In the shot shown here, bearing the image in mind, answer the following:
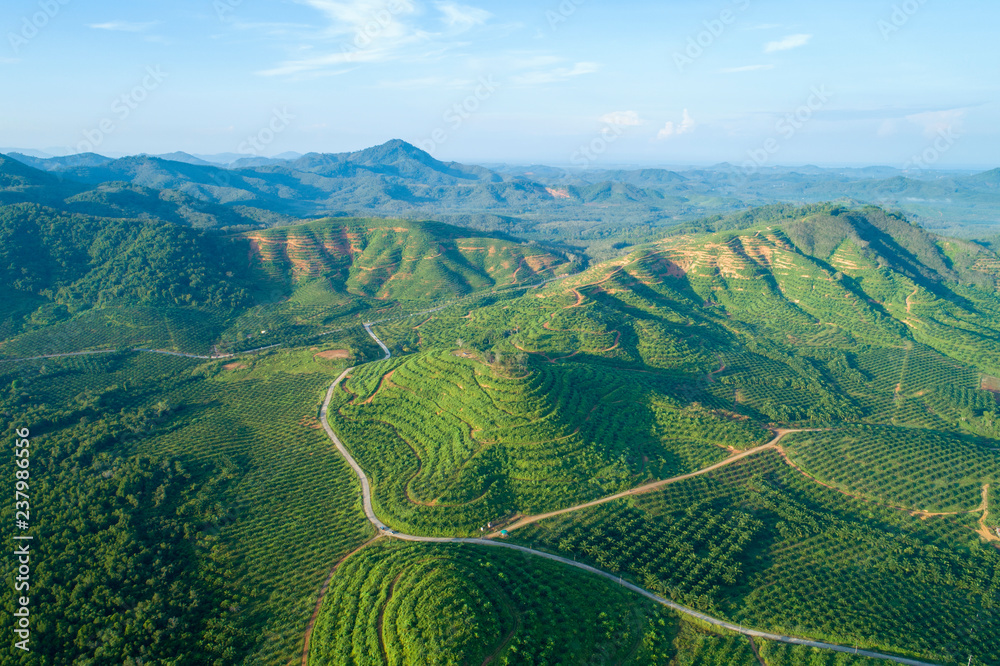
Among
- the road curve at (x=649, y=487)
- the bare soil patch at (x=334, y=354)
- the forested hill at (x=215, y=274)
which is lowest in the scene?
the road curve at (x=649, y=487)

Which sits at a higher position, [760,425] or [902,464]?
[760,425]

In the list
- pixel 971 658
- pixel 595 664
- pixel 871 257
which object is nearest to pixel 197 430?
pixel 595 664

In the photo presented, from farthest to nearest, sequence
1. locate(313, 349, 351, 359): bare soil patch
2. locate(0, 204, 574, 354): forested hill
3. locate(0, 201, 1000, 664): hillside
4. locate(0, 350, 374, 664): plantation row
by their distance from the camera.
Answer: locate(0, 204, 574, 354): forested hill < locate(313, 349, 351, 359): bare soil patch < locate(0, 350, 374, 664): plantation row < locate(0, 201, 1000, 664): hillside

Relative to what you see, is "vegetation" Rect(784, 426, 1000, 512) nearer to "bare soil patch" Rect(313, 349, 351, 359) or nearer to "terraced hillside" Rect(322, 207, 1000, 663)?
"terraced hillside" Rect(322, 207, 1000, 663)

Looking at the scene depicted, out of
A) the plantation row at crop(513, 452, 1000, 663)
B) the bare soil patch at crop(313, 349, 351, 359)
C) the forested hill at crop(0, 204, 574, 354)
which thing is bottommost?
the plantation row at crop(513, 452, 1000, 663)

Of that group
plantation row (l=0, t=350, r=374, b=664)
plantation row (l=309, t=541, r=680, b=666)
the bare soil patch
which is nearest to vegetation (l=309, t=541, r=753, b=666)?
plantation row (l=309, t=541, r=680, b=666)

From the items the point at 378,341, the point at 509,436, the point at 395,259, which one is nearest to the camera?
the point at 509,436

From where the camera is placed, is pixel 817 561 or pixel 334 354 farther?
pixel 334 354

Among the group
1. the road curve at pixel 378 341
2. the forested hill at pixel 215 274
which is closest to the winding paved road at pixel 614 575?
the road curve at pixel 378 341

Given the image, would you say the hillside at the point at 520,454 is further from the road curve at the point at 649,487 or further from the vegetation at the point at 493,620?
the road curve at the point at 649,487

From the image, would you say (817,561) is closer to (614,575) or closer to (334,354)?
A: (614,575)

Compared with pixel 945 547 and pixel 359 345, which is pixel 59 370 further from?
pixel 945 547

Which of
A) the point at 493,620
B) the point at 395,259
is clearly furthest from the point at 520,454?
the point at 395,259
